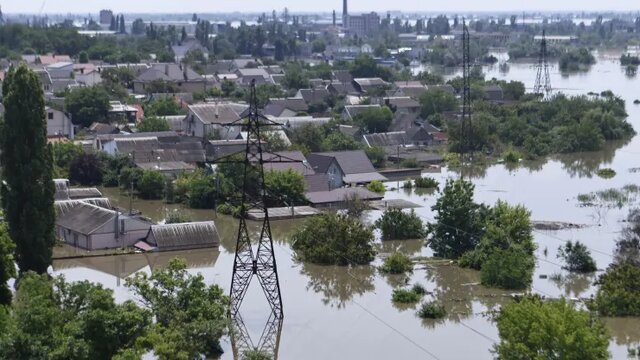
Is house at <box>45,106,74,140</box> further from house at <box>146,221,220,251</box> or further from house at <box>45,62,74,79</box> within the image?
house at <box>45,62,74,79</box>

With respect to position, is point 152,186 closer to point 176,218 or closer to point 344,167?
point 176,218

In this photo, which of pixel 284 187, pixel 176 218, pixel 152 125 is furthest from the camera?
pixel 152 125

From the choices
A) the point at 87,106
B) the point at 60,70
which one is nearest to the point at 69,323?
the point at 87,106

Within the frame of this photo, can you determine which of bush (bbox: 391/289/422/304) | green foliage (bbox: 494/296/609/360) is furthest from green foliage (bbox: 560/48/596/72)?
green foliage (bbox: 494/296/609/360)

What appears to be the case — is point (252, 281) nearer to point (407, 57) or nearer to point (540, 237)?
point (540, 237)

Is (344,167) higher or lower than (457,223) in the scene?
lower

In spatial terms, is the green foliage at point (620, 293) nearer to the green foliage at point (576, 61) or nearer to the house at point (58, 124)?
the house at point (58, 124)

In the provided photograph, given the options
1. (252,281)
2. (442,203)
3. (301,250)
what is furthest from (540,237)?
(252,281)
